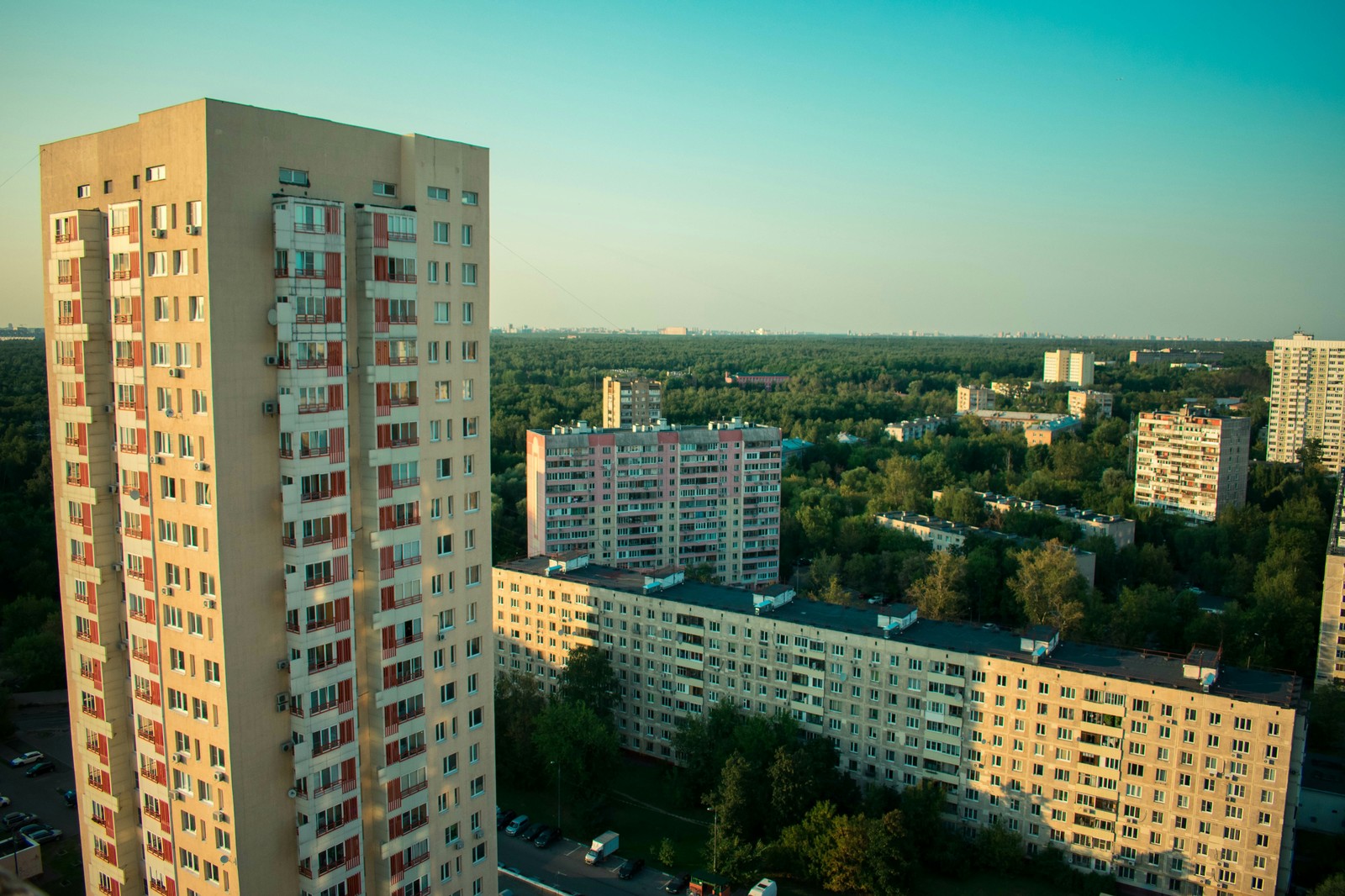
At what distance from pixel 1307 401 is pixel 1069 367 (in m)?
77.5

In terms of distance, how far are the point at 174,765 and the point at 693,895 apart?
601 inches

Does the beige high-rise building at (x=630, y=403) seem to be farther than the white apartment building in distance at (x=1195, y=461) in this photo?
Yes

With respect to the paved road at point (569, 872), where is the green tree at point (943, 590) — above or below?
above

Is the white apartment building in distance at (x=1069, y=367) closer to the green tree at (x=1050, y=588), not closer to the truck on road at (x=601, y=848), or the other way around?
the green tree at (x=1050, y=588)

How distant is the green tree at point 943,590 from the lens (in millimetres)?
40438

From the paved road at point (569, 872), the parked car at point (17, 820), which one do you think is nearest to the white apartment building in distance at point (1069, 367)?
the paved road at point (569, 872)

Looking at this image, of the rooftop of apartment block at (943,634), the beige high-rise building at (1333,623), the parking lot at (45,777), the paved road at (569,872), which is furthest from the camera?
the beige high-rise building at (1333,623)

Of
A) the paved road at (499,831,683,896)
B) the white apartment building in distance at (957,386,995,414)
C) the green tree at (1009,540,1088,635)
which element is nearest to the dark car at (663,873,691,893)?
the paved road at (499,831,683,896)

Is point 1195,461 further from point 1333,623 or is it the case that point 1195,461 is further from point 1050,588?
point 1333,623

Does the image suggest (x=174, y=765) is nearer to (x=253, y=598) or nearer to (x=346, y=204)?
(x=253, y=598)

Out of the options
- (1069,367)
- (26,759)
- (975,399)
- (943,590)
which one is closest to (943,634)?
(943,590)

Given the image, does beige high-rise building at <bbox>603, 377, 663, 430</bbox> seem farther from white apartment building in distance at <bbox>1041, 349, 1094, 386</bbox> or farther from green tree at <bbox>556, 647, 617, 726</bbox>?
white apartment building in distance at <bbox>1041, 349, 1094, 386</bbox>

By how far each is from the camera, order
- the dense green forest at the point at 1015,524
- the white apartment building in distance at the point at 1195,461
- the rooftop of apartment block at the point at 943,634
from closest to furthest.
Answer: the rooftop of apartment block at the point at 943,634
the dense green forest at the point at 1015,524
the white apartment building in distance at the point at 1195,461

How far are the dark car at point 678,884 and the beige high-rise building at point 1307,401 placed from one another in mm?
74701
